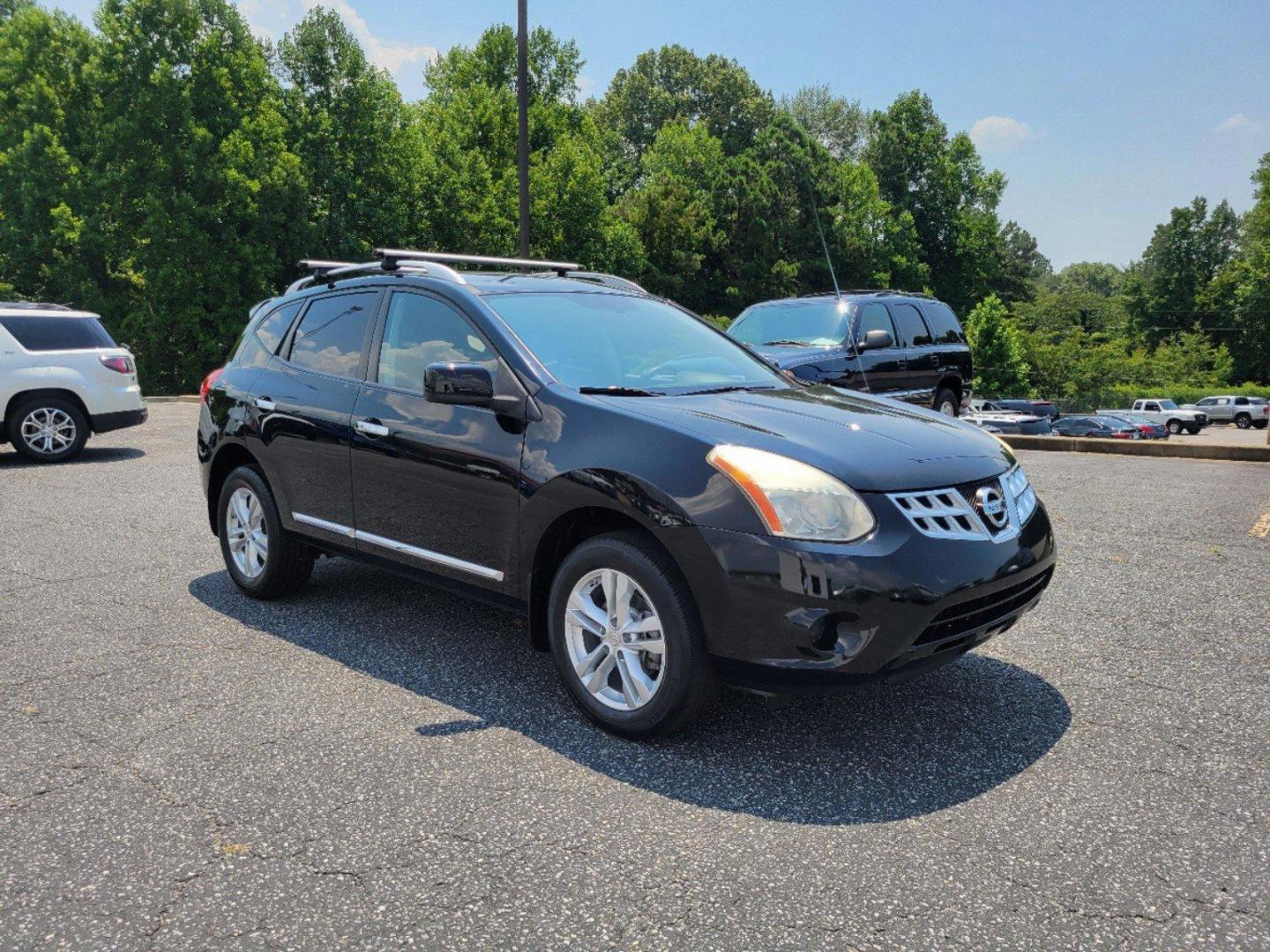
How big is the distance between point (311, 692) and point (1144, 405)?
179 ft

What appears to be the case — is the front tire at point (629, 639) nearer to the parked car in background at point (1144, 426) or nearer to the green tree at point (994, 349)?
the parked car in background at point (1144, 426)

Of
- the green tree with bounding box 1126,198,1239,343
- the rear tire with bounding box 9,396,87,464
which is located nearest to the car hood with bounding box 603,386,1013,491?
the rear tire with bounding box 9,396,87,464

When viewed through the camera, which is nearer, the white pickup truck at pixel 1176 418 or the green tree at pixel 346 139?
the green tree at pixel 346 139

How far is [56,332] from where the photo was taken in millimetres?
11391

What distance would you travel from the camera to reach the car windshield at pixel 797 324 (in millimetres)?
10359

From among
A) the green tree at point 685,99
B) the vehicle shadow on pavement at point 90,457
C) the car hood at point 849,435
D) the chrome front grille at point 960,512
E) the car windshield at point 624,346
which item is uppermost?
the green tree at point 685,99

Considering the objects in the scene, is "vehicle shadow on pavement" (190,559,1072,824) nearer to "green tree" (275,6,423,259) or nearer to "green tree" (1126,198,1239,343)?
"green tree" (275,6,423,259)

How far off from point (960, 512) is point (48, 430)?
11375 mm

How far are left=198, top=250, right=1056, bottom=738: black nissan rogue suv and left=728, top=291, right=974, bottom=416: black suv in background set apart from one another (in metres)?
5.10

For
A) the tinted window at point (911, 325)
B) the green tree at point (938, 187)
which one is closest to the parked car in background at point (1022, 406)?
the green tree at point (938, 187)

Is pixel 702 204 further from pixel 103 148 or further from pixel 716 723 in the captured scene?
pixel 716 723

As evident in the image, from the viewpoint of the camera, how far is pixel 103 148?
1184 inches

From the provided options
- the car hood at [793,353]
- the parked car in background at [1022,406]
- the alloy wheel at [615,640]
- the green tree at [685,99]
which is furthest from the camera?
the green tree at [685,99]

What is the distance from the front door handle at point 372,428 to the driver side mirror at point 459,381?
2.16 feet
